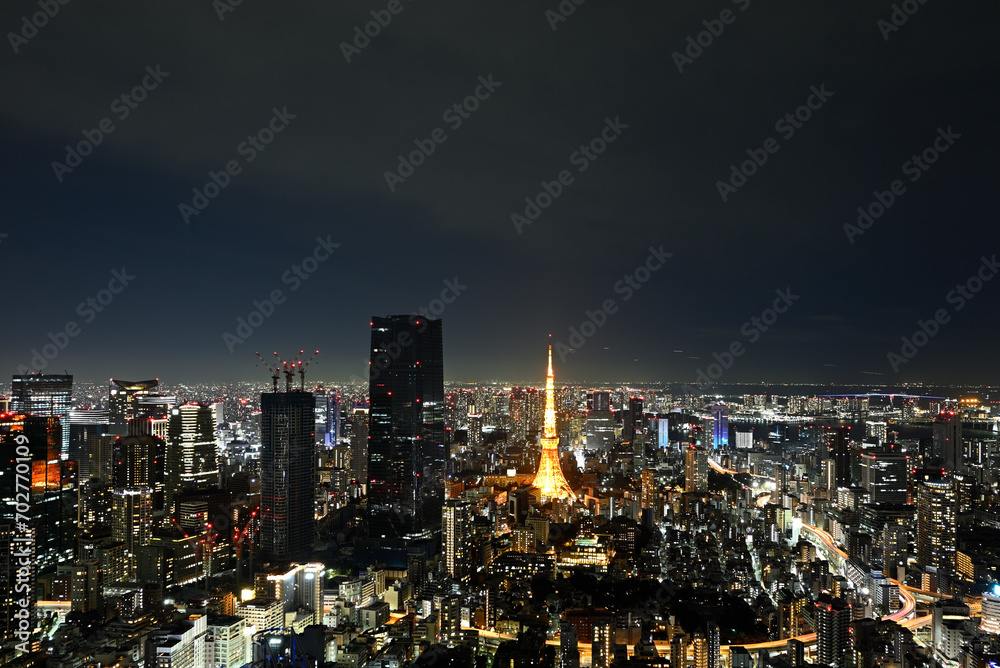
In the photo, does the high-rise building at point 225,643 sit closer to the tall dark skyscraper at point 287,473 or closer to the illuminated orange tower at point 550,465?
the tall dark skyscraper at point 287,473

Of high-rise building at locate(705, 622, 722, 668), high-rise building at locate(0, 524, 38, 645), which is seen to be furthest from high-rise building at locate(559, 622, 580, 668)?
high-rise building at locate(0, 524, 38, 645)

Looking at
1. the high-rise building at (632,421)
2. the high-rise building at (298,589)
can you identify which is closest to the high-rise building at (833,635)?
the high-rise building at (298,589)

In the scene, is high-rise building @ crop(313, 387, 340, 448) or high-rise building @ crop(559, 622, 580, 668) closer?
high-rise building @ crop(559, 622, 580, 668)

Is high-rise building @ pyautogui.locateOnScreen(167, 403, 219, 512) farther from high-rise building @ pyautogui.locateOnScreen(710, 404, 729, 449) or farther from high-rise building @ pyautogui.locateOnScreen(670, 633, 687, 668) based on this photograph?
high-rise building @ pyautogui.locateOnScreen(710, 404, 729, 449)

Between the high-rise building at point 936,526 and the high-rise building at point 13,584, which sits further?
the high-rise building at point 936,526

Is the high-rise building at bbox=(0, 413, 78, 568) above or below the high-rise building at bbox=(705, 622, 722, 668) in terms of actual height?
above
